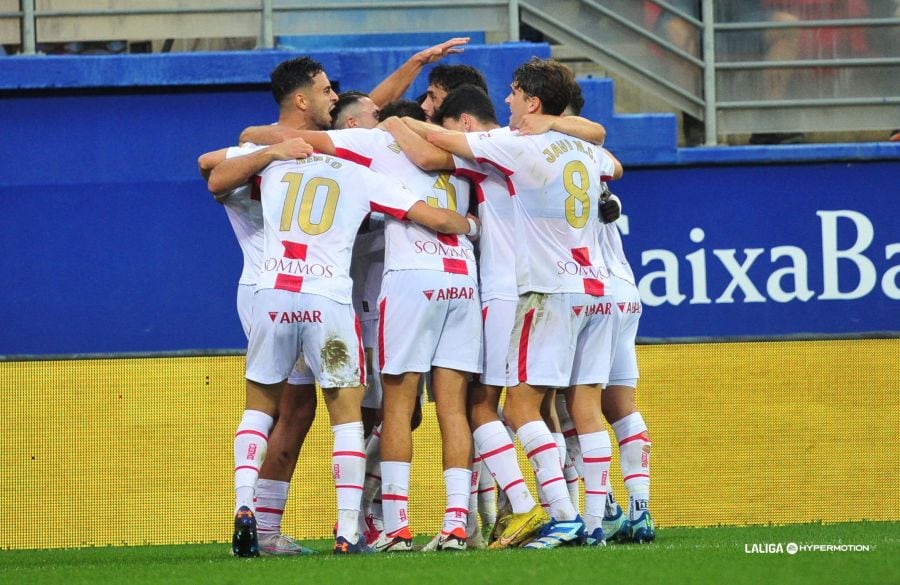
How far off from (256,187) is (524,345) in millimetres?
1454

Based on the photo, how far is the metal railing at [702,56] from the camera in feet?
36.6

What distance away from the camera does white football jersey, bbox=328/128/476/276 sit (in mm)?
6867

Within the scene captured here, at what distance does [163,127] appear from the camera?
35.0 ft

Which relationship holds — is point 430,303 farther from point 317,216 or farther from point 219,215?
point 219,215

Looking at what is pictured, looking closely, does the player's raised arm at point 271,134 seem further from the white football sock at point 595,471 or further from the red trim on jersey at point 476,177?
the white football sock at point 595,471

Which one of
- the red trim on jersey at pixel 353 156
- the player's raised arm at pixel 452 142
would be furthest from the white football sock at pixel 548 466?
the red trim on jersey at pixel 353 156

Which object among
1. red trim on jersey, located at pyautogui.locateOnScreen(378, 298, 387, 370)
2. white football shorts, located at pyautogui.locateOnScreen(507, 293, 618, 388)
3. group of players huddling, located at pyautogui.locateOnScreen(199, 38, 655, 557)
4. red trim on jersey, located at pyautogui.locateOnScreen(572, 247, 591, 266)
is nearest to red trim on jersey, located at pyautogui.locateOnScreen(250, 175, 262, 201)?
group of players huddling, located at pyautogui.locateOnScreen(199, 38, 655, 557)

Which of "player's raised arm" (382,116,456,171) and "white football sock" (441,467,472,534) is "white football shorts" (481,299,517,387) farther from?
"player's raised arm" (382,116,456,171)

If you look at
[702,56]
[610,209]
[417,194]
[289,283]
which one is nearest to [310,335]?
[289,283]

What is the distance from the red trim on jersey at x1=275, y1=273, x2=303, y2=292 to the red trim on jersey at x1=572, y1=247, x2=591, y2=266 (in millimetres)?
1329

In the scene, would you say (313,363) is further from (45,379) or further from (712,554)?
(45,379)

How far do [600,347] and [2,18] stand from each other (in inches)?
233

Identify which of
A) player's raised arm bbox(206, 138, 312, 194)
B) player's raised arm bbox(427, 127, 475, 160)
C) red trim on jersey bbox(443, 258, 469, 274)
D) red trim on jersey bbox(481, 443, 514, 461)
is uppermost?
player's raised arm bbox(427, 127, 475, 160)

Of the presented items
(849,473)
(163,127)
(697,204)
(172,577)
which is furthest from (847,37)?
(172,577)
